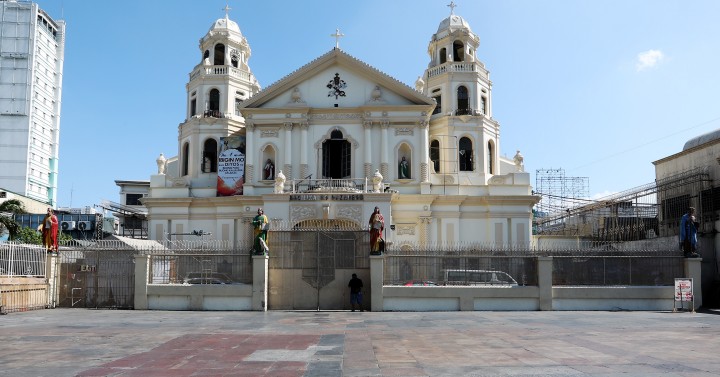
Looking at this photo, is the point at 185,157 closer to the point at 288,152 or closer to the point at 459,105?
the point at 288,152

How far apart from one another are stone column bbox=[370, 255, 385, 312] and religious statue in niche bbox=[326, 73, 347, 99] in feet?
75.0

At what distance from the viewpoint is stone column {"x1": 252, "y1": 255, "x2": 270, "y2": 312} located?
1070 inches

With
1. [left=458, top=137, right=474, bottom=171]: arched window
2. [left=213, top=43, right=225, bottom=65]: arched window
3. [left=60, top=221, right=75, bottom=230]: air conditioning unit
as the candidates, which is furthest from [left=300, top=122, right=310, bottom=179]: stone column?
[left=60, top=221, right=75, bottom=230]: air conditioning unit

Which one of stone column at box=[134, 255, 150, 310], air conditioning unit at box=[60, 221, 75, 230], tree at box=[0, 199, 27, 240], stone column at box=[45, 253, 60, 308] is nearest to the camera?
stone column at box=[134, 255, 150, 310]

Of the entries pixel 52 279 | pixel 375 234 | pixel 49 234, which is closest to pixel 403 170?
pixel 375 234

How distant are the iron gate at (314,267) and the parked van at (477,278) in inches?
135

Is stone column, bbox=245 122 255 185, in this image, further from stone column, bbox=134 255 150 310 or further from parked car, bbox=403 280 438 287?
parked car, bbox=403 280 438 287

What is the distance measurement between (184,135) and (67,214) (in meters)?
25.8

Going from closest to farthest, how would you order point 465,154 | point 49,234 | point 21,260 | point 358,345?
point 358,345
point 21,260
point 49,234
point 465,154

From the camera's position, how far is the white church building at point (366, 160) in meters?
46.8

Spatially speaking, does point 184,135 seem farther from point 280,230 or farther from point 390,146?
point 280,230

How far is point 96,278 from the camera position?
92.8ft

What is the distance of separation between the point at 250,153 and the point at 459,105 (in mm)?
15898

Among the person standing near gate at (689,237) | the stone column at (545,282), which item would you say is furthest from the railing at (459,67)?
the stone column at (545,282)
